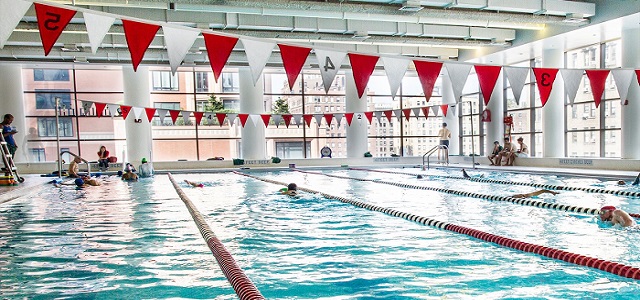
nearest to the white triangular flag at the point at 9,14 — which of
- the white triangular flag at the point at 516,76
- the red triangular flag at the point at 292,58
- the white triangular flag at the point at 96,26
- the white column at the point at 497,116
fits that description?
the white triangular flag at the point at 96,26

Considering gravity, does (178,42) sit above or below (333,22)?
below

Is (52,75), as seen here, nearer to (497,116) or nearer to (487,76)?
(497,116)

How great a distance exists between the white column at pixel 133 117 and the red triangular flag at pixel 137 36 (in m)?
11.7

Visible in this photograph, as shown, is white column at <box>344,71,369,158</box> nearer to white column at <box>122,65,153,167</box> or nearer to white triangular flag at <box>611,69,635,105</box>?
white column at <box>122,65,153,167</box>

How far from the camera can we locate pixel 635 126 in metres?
11.6

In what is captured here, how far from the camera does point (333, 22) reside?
12078 mm

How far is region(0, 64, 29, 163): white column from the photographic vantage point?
1548cm

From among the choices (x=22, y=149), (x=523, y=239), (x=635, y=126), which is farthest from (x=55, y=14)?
(x=22, y=149)

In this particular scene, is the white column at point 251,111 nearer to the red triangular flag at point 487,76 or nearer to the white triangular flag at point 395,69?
the white triangular flag at point 395,69

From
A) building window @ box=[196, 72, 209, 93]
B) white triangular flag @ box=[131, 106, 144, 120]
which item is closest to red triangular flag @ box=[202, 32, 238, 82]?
white triangular flag @ box=[131, 106, 144, 120]

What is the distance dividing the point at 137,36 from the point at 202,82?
72.0 ft

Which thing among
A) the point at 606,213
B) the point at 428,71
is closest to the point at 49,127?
the point at 428,71

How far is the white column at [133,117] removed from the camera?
16125 millimetres

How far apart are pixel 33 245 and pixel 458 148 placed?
57.4ft
